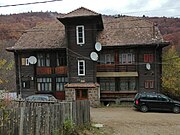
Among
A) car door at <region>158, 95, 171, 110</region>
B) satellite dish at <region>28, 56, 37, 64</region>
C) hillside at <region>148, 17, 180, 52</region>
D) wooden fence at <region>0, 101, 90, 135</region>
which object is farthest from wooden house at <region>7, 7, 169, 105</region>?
hillside at <region>148, 17, 180, 52</region>

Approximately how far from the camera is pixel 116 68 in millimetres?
28516

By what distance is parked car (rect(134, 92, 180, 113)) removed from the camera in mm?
23328

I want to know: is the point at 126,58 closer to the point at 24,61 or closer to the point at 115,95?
the point at 115,95

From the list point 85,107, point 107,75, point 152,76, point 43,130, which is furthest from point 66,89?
point 43,130

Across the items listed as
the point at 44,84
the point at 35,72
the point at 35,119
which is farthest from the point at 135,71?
the point at 35,119

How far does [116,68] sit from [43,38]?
396 inches

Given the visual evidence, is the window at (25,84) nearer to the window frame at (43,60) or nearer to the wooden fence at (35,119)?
the window frame at (43,60)

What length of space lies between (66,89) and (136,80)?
26.7 ft

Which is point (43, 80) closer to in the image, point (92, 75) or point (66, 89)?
point (66, 89)

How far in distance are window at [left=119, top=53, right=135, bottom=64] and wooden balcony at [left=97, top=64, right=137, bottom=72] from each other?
0.53m

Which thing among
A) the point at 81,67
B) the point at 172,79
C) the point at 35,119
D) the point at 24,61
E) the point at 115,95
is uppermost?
the point at 24,61

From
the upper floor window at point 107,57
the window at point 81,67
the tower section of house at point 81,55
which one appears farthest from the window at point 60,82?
the upper floor window at point 107,57

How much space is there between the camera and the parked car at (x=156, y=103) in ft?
76.5

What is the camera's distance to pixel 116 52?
28.7 meters
